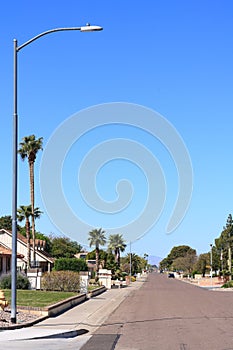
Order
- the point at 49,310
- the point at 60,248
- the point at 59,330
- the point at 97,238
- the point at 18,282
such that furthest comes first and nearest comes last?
the point at 60,248
the point at 97,238
the point at 18,282
the point at 49,310
the point at 59,330

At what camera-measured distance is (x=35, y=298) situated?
29.1m

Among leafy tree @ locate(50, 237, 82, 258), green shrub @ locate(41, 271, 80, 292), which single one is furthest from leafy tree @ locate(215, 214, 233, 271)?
green shrub @ locate(41, 271, 80, 292)

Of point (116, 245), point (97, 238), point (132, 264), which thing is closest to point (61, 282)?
point (97, 238)

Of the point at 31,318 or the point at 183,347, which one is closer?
the point at 183,347

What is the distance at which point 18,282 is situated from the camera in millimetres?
37125

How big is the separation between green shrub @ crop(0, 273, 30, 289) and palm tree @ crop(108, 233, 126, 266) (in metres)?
72.7

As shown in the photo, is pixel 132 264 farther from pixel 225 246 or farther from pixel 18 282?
pixel 18 282

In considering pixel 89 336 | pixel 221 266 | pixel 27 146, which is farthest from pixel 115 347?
pixel 221 266

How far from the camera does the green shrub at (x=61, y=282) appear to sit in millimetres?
38406

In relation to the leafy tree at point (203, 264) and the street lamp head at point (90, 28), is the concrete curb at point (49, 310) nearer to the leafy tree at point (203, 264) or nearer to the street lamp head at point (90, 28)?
the street lamp head at point (90, 28)

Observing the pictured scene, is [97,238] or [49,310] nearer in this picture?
[49,310]

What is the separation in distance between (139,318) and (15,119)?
9015 millimetres

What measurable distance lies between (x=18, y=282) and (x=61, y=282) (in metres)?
2.84

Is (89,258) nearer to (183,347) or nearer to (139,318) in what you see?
(139,318)
